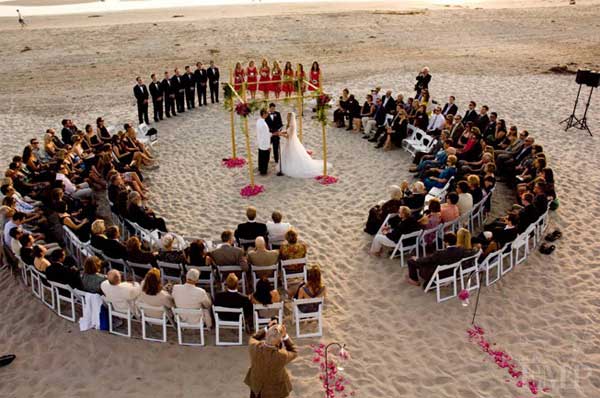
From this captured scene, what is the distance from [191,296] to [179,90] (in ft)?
41.9

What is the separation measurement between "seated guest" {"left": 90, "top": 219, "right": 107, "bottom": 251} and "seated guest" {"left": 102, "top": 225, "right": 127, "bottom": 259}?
6cm

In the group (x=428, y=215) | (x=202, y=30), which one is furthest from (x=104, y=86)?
(x=428, y=215)

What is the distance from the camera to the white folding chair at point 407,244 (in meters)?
10.1

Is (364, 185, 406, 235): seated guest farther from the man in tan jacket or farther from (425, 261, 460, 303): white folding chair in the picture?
the man in tan jacket

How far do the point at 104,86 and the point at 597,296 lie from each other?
21393 mm

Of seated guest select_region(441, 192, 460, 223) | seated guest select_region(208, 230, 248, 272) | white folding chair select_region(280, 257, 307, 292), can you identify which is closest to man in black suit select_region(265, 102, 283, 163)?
seated guest select_region(441, 192, 460, 223)

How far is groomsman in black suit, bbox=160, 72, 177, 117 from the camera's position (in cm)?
1883

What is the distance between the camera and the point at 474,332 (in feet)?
27.6

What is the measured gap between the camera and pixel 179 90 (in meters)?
19.4

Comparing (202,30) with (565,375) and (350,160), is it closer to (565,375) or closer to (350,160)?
(350,160)

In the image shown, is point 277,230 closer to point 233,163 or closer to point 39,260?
point 39,260

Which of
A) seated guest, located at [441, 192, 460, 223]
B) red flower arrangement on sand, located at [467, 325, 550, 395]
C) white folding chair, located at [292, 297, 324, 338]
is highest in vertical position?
seated guest, located at [441, 192, 460, 223]

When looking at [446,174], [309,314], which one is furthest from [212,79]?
[309,314]

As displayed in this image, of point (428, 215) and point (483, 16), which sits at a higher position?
point (483, 16)
